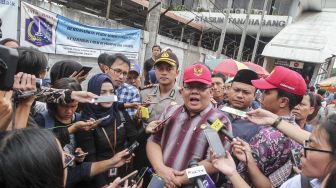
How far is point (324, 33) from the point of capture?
700 inches

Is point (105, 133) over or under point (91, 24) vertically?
under

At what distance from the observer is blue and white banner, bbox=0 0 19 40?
483cm

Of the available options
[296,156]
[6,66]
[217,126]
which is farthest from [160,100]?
[6,66]

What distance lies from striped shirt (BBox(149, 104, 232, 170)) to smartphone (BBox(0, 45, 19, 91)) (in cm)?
118

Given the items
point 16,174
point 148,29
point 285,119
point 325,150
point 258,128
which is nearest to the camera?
point 16,174

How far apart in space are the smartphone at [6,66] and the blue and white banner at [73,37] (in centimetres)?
462

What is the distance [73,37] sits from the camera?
659 centimetres

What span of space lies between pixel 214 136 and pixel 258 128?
0.75 m

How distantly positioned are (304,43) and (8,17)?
54.1 ft

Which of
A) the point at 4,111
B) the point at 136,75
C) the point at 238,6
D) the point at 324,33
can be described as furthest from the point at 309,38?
the point at 4,111

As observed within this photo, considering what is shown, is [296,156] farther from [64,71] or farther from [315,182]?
[64,71]

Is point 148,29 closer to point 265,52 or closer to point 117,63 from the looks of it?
point 117,63

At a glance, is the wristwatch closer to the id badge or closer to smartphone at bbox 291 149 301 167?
smartphone at bbox 291 149 301 167

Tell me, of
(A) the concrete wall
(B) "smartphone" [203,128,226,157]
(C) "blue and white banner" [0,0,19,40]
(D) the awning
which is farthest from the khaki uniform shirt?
(D) the awning
